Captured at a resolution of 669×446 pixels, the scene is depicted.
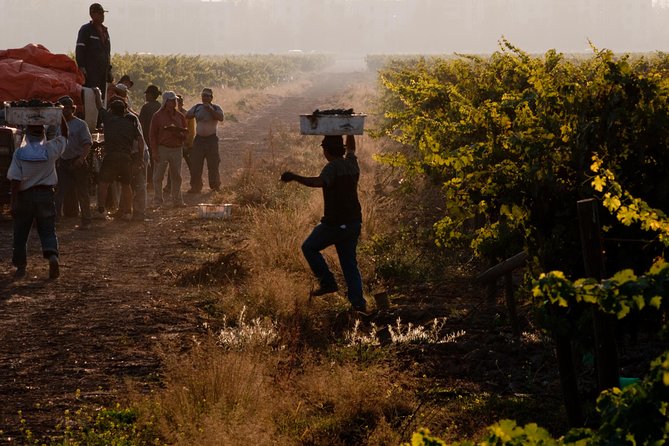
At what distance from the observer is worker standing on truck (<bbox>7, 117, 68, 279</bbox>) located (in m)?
11.2

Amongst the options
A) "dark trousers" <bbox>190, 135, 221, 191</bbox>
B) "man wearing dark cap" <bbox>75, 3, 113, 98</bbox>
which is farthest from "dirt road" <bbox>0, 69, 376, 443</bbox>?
"man wearing dark cap" <bbox>75, 3, 113, 98</bbox>

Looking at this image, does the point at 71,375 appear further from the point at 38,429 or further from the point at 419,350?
the point at 419,350

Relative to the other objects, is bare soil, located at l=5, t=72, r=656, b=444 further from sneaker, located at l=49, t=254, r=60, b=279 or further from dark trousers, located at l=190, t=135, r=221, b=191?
dark trousers, located at l=190, t=135, r=221, b=191

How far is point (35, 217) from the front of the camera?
11.5m

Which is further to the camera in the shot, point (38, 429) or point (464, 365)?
point (464, 365)

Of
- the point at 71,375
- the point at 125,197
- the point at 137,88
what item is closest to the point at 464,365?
the point at 71,375

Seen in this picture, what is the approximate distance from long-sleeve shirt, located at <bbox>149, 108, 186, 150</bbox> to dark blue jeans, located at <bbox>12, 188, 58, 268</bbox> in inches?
207

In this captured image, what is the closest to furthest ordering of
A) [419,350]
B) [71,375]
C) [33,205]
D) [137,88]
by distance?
[71,375] → [419,350] → [33,205] → [137,88]

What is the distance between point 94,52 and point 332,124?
8.50m

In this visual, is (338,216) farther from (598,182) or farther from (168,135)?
(168,135)

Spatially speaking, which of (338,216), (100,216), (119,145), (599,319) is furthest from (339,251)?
(100,216)

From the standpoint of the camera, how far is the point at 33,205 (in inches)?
447

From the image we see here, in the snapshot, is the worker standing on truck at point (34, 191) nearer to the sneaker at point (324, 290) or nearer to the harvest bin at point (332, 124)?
the sneaker at point (324, 290)

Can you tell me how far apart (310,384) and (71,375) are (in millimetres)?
1911
